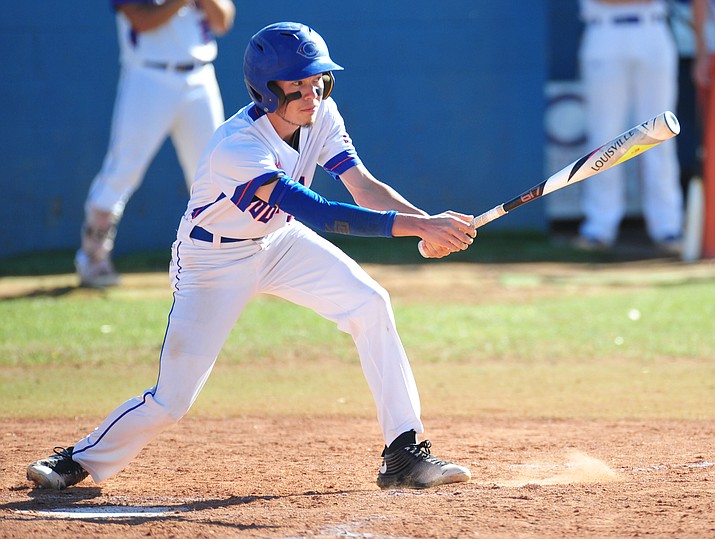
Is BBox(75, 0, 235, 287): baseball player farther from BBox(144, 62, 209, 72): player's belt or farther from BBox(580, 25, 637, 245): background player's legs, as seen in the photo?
BBox(580, 25, 637, 245): background player's legs

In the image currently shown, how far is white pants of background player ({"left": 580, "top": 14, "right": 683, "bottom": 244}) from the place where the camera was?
35.2ft

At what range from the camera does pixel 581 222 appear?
13023 millimetres

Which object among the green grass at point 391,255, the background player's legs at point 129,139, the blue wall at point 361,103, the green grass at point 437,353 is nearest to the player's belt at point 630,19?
the blue wall at point 361,103

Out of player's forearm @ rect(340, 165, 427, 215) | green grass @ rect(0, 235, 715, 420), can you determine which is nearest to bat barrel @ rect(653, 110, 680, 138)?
player's forearm @ rect(340, 165, 427, 215)

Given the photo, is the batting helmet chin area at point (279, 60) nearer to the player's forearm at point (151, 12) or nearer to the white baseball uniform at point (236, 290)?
the white baseball uniform at point (236, 290)

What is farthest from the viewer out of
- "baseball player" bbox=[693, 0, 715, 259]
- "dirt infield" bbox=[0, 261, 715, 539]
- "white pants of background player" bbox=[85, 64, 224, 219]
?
"baseball player" bbox=[693, 0, 715, 259]

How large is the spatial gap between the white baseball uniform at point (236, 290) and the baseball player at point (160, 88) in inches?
155

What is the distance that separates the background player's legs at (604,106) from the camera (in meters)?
10.8

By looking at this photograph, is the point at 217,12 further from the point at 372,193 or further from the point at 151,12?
the point at 372,193

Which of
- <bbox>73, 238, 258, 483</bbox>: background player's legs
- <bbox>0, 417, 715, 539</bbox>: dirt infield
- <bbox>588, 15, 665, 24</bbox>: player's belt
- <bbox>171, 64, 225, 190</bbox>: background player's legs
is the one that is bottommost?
<bbox>0, 417, 715, 539</bbox>: dirt infield

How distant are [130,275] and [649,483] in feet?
21.2

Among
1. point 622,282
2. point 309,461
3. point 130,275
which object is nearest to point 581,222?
point 622,282

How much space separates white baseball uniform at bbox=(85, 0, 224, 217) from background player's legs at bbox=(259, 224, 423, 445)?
400 centimetres

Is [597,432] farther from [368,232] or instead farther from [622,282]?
[622,282]
